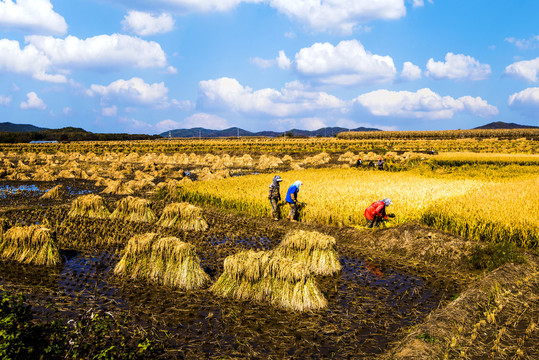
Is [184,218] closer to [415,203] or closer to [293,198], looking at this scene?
[293,198]

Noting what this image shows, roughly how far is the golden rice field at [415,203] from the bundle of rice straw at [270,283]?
673 cm

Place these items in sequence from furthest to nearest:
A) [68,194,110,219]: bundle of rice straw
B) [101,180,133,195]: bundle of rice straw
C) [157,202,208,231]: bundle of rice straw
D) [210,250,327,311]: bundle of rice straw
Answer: [101,180,133,195]: bundle of rice straw, [68,194,110,219]: bundle of rice straw, [157,202,208,231]: bundle of rice straw, [210,250,327,311]: bundle of rice straw

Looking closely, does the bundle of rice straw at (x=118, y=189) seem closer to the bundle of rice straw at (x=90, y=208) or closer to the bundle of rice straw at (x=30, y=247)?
the bundle of rice straw at (x=90, y=208)

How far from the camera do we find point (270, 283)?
313 inches

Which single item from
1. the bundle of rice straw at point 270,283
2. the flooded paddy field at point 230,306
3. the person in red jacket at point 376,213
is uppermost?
the person in red jacket at point 376,213

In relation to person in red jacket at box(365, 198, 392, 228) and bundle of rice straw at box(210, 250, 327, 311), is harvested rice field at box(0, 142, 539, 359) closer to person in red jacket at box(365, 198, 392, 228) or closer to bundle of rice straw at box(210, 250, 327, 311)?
bundle of rice straw at box(210, 250, 327, 311)

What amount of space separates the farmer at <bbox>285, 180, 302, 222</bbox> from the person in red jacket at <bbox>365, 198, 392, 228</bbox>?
2757mm

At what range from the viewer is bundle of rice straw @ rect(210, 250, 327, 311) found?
764 cm

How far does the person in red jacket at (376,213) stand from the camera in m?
12.7

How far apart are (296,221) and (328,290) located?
264 inches

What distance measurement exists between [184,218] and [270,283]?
7327 millimetres

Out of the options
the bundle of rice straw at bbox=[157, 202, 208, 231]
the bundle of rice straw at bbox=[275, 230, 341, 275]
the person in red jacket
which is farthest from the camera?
the bundle of rice straw at bbox=[157, 202, 208, 231]

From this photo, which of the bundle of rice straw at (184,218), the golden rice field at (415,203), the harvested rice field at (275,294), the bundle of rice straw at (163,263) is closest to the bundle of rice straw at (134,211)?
the bundle of rice straw at (184,218)

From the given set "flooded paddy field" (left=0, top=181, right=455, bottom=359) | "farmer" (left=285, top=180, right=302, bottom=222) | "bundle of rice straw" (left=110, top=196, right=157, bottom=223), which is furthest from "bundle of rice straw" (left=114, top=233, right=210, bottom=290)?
"bundle of rice straw" (left=110, top=196, right=157, bottom=223)
